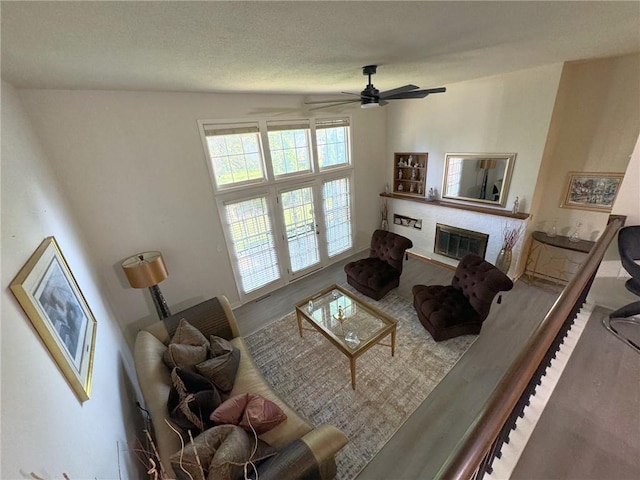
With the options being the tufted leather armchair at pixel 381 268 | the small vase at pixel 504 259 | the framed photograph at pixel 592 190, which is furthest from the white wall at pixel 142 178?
the framed photograph at pixel 592 190

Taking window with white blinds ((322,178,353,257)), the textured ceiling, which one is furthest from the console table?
window with white blinds ((322,178,353,257))

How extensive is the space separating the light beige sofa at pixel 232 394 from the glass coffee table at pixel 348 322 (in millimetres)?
785

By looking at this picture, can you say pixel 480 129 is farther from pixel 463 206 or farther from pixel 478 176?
pixel 463 206

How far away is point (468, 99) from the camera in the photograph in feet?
12.6

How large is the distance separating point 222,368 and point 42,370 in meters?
1.30

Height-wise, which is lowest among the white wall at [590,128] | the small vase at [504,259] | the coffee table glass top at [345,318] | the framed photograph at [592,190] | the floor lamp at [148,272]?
the coffee table glass top at [345,318]

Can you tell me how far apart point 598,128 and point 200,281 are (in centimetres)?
535

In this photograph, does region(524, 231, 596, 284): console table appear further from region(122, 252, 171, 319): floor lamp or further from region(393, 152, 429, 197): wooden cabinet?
region(122, 252, 171, 319): floor lamp

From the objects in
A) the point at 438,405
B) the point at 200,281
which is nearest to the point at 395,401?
the point at 438,405

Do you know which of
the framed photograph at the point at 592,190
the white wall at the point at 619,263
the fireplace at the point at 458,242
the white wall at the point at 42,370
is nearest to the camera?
the white wall at the point at 42,370

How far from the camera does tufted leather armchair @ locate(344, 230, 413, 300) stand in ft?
12.7

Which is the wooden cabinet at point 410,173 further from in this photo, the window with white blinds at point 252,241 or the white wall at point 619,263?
the window with white blinds at point 252,241

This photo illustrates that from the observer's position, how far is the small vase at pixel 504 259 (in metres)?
3.84

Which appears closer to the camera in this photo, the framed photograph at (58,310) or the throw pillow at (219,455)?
the framed photograph at (58,310)
